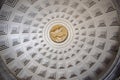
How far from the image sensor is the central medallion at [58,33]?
1709cm

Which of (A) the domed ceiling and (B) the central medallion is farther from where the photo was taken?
(B) the central medallion

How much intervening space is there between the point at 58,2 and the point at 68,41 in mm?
3567

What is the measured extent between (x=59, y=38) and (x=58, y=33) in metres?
0.41

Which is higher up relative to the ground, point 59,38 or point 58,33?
point 58,33

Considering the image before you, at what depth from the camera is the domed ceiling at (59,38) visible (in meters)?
14.6

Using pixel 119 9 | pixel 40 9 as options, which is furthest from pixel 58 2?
pixel 119 9

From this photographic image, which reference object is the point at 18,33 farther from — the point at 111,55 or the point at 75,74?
the point at 111,55

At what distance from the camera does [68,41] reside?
17484 millimetres

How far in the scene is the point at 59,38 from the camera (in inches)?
688

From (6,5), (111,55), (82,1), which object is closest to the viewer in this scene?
(6,5)

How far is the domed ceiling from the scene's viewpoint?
1463 cm

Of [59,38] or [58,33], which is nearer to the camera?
[58,33]

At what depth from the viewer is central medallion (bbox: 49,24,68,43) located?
56.1ft

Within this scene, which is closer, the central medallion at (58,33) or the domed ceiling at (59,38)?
the domed ceiling at (59,38)
